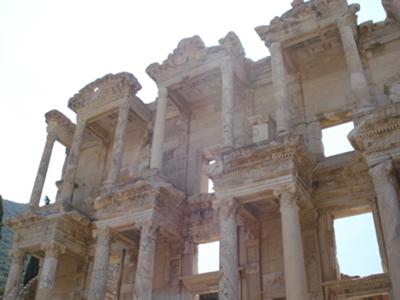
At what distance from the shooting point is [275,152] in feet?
43.3

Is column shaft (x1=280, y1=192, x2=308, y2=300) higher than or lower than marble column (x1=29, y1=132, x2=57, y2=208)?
lower

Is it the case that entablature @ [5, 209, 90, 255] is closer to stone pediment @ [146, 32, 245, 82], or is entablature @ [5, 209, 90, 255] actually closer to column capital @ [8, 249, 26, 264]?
column capital @ [8, 249, 26, 264]

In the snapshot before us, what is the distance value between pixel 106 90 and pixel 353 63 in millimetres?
10094

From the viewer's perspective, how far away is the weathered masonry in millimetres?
12570

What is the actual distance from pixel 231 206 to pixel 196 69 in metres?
6.15

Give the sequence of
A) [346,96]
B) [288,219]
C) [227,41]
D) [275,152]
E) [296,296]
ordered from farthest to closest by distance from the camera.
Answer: [227,41]
[346,96]
[275,152]
[288,219]
[296,296]

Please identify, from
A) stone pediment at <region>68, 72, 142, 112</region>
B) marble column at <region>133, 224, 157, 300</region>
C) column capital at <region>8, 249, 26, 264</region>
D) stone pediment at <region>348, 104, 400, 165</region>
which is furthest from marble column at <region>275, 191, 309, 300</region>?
column capital at <region>8, 249, 26, 264</region>

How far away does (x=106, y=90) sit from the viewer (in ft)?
64.8

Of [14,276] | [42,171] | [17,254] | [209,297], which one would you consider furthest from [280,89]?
[209,297]

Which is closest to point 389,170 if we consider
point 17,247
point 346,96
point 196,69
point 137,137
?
point 346,96

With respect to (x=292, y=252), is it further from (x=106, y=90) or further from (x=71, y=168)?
(x=106, y=90)

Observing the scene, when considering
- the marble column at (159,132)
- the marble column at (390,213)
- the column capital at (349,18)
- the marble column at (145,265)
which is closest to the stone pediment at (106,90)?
the marble column at (159,132)

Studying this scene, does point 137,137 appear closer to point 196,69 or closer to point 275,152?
point 196,69

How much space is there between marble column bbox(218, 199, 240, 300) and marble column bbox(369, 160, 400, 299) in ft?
12.6
